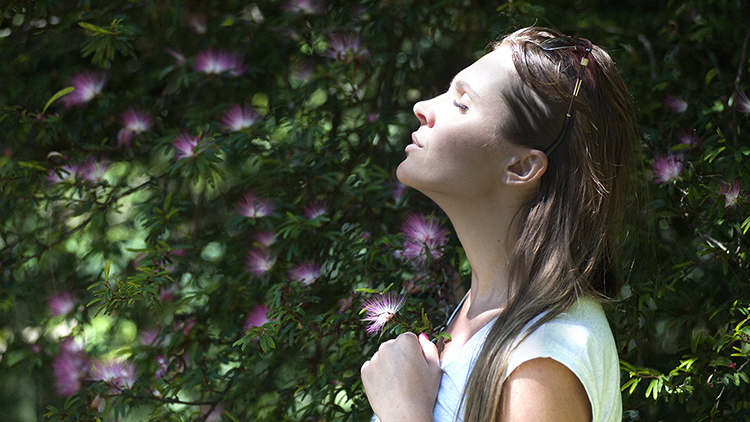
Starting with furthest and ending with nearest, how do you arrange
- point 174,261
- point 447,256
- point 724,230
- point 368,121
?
point 368,121
point 174,261
point 447,256
point 724,230

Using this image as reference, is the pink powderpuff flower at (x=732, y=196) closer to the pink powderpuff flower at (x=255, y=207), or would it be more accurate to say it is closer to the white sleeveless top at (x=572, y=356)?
the white sleeveless top at (x=572, y=356)

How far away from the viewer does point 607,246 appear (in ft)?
3.91

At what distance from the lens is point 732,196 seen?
1498 mm

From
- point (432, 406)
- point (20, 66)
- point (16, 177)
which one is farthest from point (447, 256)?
point (20, 66)

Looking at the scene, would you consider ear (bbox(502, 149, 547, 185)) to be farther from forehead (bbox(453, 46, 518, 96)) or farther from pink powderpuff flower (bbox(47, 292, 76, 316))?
pink powderpuff flower (bbox(47, 292, 76, 316))

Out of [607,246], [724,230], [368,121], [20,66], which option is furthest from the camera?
[20,66]

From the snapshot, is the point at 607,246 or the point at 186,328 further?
the point at 186,328

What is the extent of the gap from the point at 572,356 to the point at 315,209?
992 millimetres

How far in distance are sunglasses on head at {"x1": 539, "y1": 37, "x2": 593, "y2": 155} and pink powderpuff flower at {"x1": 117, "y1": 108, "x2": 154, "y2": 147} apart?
1368 millimetres

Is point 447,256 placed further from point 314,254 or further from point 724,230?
point 724,230

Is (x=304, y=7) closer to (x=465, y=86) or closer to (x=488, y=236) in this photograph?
(x=465, y=86)

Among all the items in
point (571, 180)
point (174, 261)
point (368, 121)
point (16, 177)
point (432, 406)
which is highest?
point (571, 180)

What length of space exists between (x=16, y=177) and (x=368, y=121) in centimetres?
107

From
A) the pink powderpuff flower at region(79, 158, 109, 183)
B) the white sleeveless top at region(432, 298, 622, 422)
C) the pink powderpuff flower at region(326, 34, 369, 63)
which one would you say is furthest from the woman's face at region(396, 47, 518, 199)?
the pink powderpuff flower at region(79, 158, 109, 183)
